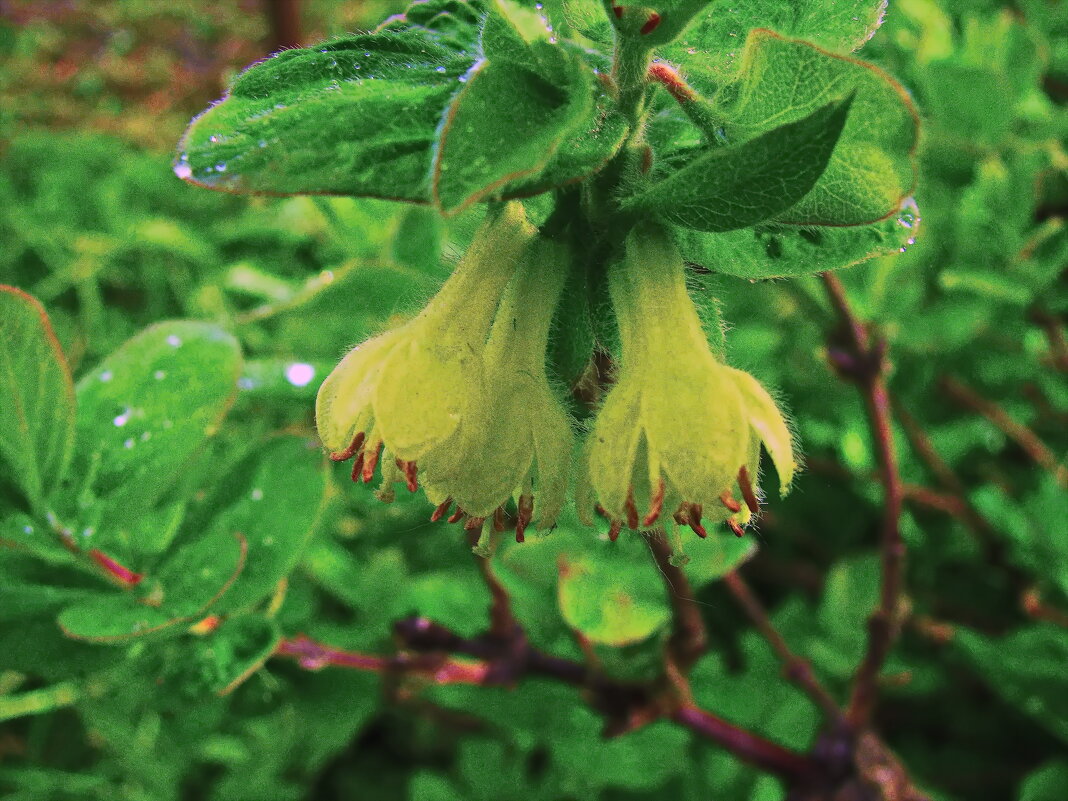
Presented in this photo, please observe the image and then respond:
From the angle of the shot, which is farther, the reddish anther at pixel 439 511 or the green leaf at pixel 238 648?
the green leaf at pixel 238 648

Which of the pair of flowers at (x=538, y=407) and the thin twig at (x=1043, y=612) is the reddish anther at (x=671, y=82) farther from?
the thin twig at (x=1043, y=612)

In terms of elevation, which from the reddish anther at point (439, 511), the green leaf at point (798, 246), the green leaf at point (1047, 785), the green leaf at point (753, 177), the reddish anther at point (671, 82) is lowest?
the green leaf at point (1047, 785)

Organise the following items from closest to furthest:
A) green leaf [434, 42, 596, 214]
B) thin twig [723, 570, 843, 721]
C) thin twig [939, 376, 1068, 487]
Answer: green leaf [434, 42, 596, 214], thin twig [723, 570, 843, 721], thin twig [939, 376, 1068, 487]

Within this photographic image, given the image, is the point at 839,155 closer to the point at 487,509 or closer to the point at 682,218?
the point at 682,218

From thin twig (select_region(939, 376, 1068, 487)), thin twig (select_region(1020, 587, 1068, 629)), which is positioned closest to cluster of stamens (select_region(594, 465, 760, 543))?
thin twig (select_region(1020, 587, 1068, 629))

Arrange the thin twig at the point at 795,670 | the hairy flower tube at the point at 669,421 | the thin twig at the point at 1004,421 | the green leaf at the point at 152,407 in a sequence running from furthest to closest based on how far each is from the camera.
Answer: the thin twig at the point at 1004,421 < the thin twig at the point at 795,670 < the green leaf at the point at 152,407 < the hairy flower tube at the point at 669,421

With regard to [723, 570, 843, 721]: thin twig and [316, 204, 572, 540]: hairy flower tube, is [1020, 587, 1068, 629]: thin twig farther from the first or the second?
[316, 204, 572, 540]: hairy flower tube

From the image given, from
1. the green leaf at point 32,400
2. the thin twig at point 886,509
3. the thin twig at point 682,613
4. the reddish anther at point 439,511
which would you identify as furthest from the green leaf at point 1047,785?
the green leaf at point 32,400
